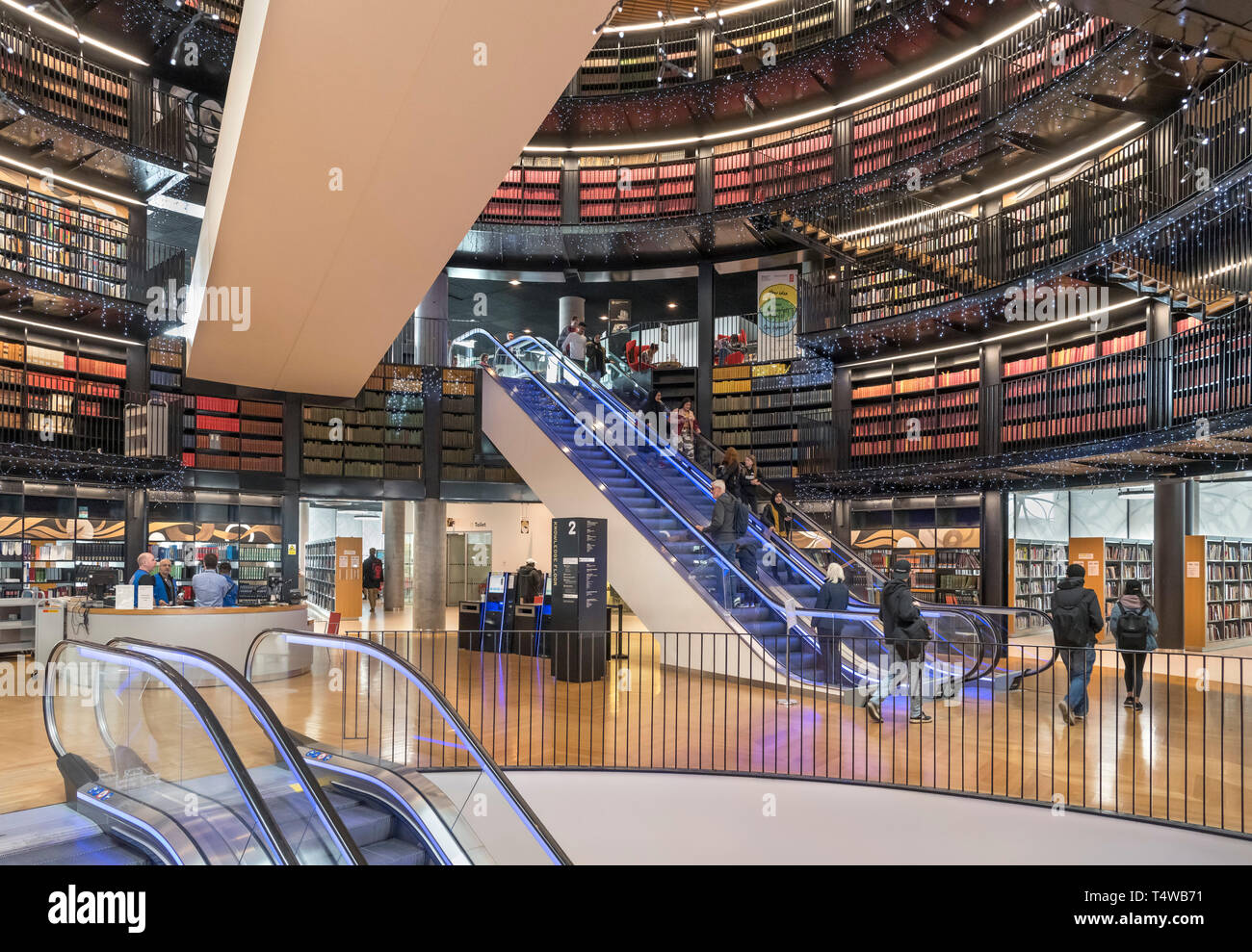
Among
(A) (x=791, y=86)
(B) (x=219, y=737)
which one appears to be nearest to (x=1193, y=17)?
(B) (x=219, y=737)

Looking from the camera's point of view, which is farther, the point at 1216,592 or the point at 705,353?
the point at 705,353

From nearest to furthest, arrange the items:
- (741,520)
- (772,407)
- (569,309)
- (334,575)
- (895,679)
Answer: (895,679) < (741,520) < (772,407) < (334,575) < (569,309)

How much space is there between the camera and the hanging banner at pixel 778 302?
1748 cm

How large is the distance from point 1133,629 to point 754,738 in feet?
12.7

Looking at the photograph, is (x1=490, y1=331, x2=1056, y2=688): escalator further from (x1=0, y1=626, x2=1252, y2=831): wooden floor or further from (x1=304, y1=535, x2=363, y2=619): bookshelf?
(x1=304, y1=535, x2=363, y2=619): bookshelf

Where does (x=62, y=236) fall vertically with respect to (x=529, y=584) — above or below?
above

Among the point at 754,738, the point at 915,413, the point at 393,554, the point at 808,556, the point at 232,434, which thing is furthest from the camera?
the point at 393,554

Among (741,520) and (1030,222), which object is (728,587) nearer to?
(741,520)

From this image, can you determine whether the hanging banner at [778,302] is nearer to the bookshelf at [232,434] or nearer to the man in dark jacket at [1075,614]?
the bookshelf at [232,434]

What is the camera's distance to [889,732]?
7.70m

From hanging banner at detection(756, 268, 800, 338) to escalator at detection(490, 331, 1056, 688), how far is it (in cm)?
275

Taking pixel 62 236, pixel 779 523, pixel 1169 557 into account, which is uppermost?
pixel 62 236

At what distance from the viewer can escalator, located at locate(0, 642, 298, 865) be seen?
405cm
